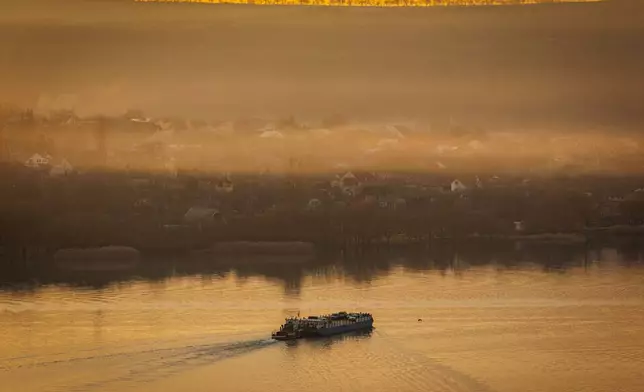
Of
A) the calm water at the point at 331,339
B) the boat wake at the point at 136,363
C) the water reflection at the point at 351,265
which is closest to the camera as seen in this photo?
the boat wake at the point at 136,363

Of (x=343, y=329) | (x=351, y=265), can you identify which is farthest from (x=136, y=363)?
(x=351, y=265)

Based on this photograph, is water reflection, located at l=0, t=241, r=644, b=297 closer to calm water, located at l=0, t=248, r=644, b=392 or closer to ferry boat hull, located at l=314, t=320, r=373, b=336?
calm water, located at l=0, t=248, r=644, b=392

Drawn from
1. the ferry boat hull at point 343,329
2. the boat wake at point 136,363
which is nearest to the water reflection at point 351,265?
the ferry boat hull at point 343,329

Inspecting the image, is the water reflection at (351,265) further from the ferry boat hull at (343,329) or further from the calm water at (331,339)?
the ferry boat hull at (343,329)

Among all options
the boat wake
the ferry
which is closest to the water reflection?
the ferry

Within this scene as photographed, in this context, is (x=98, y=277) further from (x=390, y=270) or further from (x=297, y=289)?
(x=390, y=270)

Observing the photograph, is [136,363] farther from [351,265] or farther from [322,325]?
[351,265]
